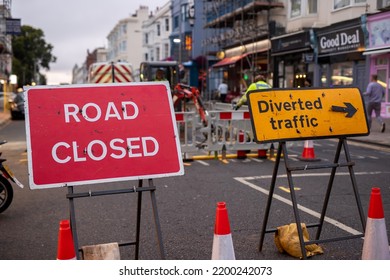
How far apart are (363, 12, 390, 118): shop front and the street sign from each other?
1669cm

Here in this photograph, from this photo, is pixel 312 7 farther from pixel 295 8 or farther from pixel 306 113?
pixel 306 113

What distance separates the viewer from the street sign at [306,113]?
14.9 feet

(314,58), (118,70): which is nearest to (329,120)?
(118,70)

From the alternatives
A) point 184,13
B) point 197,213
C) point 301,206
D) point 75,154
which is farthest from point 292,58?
point 75,154

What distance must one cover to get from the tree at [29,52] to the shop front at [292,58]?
42.3 m

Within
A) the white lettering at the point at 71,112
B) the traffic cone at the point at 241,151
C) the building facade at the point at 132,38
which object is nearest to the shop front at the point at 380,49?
the traffic cone at the point at 241,151

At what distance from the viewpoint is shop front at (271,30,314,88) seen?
25797 mm

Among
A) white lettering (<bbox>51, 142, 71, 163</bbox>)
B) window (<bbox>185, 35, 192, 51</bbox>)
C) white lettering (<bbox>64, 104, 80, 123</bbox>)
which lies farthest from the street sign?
window (<bbox>185, 35, 192, 51</bbox>)

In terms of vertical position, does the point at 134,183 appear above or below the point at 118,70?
below

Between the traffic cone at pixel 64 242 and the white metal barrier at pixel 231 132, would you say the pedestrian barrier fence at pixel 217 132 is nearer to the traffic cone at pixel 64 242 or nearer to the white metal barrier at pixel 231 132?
the white metal barrier at pixel 231 132

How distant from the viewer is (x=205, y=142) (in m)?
11.6
